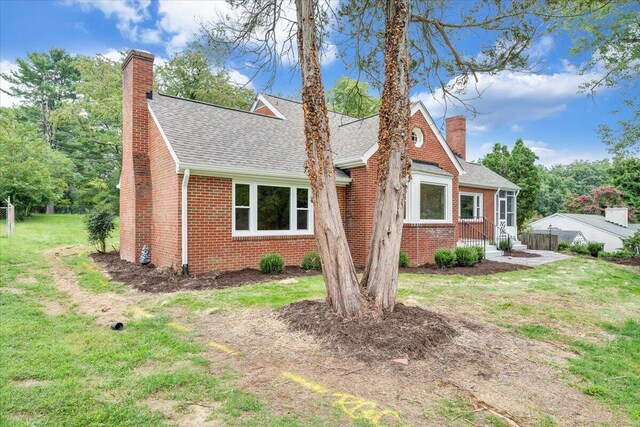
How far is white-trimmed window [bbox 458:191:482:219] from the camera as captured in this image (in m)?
18.3

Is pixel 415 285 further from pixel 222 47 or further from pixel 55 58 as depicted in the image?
pixel 55 58

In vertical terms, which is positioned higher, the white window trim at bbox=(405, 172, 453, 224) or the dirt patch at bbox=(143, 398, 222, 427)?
the white window trim at bbox=(405, 172, 453, 224)

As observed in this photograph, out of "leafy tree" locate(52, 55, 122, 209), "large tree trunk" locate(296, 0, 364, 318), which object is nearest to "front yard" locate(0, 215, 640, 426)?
"large tree trunk" locate(296, 0, 364, 318)

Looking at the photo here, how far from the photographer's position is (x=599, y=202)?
38.7 meters

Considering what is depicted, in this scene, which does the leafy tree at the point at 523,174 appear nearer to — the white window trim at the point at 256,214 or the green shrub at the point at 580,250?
the green shrub at the point at 580,250

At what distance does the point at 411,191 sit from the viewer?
39.2 feet

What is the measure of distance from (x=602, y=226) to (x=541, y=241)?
15474mm

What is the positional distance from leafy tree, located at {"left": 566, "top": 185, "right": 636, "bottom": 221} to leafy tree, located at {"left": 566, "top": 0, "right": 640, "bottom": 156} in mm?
27588

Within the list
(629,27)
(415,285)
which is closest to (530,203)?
(629,27)

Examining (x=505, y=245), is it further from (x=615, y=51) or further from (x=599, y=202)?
(x=599, y=202)

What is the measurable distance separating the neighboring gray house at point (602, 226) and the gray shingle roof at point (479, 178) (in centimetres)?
1103

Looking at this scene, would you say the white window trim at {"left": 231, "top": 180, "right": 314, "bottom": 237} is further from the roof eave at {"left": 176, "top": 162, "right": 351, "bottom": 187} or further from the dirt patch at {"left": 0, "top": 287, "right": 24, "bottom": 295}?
the dirt patch at {"left": 0, "top": 287, "right": 24, "bottom": 295}

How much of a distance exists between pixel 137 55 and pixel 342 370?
36.7 ft

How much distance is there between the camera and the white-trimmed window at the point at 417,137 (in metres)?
12.8
